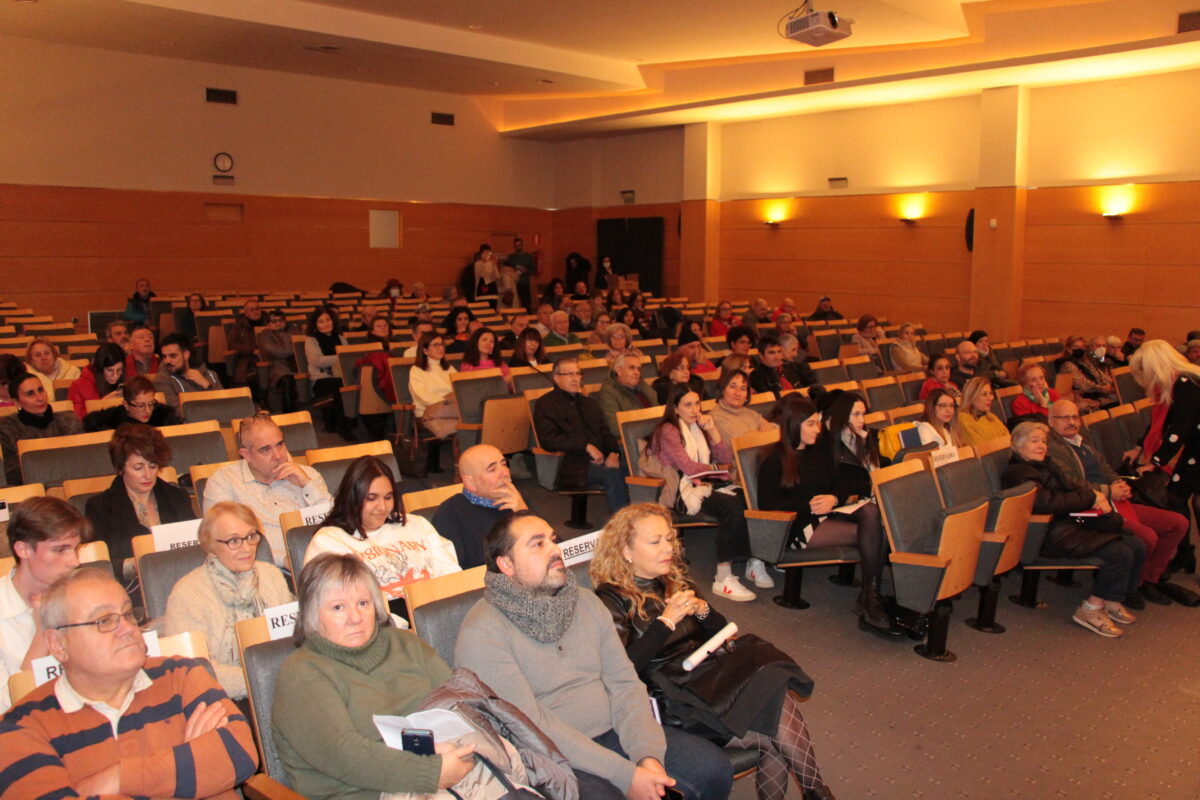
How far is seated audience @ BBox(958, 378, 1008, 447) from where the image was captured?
17.6 feet

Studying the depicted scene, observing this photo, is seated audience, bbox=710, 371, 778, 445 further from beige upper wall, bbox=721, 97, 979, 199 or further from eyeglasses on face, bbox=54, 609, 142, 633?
beige upper wall, bbox=721, 97, 979, 199

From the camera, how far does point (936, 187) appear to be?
1349 cm

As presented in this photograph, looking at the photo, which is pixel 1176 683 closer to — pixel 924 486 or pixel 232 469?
pixel 924 486

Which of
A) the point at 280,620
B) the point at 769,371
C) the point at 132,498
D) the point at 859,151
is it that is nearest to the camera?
the point at 280,620

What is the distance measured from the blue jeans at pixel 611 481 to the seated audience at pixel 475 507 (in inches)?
73.0

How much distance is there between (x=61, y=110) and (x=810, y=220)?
1162 centimetres

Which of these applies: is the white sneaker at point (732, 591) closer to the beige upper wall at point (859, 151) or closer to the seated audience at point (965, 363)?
the seated audience at point (965, 363)

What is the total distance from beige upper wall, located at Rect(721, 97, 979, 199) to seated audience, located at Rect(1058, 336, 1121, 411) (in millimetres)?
5361

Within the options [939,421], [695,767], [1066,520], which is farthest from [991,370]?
[695,767]

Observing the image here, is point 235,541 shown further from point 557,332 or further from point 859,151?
point 859,151

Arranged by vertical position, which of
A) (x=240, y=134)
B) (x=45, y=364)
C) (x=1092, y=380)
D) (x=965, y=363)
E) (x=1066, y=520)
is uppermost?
(x=240, y=134)

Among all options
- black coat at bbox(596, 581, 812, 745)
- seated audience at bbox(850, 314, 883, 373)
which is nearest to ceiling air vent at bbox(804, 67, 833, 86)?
seated audience at bbox(850, 314, 883, 373)

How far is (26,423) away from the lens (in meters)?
4.90

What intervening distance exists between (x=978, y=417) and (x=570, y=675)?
12.6 ft
